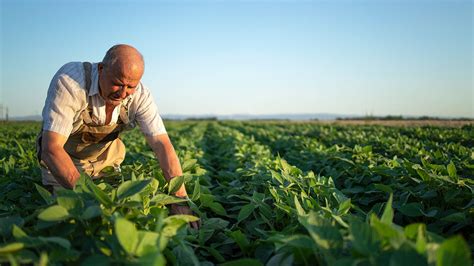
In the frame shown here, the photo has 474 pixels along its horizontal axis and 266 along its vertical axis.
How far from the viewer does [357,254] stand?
48.4 inches

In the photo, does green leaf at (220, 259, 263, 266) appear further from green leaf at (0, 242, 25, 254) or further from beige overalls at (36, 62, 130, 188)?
beige overalls at (36, 62, 130, 188)

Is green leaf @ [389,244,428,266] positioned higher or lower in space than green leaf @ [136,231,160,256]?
higher

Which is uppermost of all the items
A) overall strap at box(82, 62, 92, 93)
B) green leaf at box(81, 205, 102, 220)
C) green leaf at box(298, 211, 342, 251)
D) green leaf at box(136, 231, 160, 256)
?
overall strap at box(82, 62, 92, 93)

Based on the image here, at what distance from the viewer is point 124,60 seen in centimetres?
239

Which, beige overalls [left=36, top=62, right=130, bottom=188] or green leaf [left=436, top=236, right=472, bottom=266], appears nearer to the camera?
green leaf [left=436, top=236, right=472, bottom=266]

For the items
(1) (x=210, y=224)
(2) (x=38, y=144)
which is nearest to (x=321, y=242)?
(1) (x=210, y=224)

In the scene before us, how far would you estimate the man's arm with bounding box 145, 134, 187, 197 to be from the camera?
271cm

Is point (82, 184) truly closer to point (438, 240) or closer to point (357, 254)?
point (357, 254)

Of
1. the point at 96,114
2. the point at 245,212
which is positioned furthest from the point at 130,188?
the point at 96,114

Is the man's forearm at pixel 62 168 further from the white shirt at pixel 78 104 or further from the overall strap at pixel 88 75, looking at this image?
the overall strap at pixel 88 75

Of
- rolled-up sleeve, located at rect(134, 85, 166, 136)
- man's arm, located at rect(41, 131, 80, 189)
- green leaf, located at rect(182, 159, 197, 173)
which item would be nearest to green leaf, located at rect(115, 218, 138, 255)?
man's arm, located at rect(41, 131, 80, 189)

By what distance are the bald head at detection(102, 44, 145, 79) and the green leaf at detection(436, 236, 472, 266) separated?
2.07 meters

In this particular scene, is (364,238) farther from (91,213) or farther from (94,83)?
(94,83)

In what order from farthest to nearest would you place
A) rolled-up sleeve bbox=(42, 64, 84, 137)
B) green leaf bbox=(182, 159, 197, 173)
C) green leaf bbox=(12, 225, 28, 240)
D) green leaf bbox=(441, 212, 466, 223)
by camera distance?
green leaf bbox=(182, 159, 197, 173) < rolled-up sleeve bbox=(42, 64, 84, 137) < green leaf bbox=(441, 212, 466, 223) < green leaf bbox=(12, 225, 28, 240)
